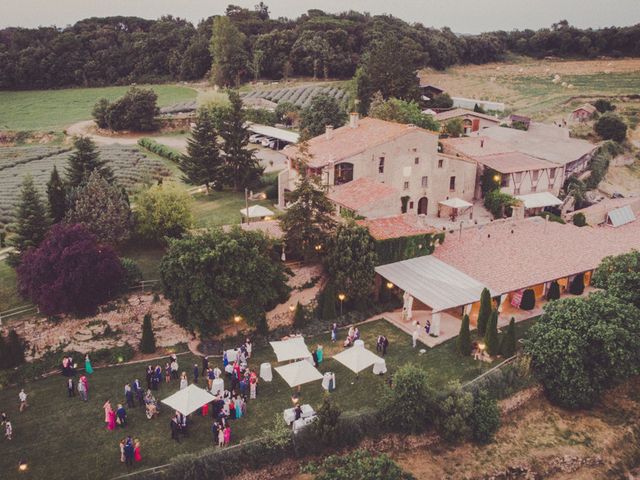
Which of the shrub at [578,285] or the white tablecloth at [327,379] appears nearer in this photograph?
the white tablecloth at [327,379]

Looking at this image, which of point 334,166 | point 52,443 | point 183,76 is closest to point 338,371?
point 52,443

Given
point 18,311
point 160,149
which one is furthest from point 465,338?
point 160,149

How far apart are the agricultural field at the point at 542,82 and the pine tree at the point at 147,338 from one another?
70.1 metres

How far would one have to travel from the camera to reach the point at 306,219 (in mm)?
32969

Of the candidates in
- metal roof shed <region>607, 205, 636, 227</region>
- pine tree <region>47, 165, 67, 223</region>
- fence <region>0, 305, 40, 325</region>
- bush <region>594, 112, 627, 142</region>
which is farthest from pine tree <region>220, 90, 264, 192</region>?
bush <region>594, 112, 627, 142</region>

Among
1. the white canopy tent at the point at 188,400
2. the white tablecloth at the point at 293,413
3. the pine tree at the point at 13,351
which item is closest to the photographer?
the white canopy tent at the point at 188,400

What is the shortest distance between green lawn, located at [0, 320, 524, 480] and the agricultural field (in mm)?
64395

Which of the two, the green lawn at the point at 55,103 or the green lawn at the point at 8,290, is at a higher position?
the green lawn at the point at 55,103

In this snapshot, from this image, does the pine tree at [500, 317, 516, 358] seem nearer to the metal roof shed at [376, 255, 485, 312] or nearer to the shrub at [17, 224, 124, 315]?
the metal roof shed at [376, 255, 485, 312]

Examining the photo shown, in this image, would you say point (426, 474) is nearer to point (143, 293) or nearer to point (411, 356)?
point (411, 356)

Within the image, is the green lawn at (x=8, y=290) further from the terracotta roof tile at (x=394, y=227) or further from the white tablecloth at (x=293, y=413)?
the terracotta roof tile at (x=394, y=227)

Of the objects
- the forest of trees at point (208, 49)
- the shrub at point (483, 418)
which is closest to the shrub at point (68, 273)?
the shrub at point (483, 418)

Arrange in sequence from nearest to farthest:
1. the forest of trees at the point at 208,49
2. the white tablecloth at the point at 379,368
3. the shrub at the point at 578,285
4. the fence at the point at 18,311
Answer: the white tablecloth at the point at 379,368, the fence at the point at 18,311, the shrub at the point at 578,285, the forest of trees at the point at 208,49

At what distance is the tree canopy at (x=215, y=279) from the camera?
28.5 meters
